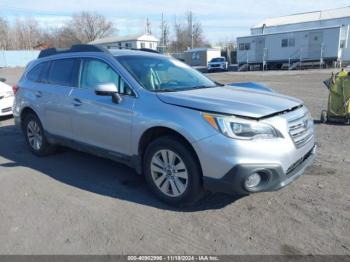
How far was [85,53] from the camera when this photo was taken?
15.8ft

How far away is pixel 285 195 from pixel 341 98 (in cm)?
453

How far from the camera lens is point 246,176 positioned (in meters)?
3.29

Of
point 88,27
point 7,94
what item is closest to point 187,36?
point 88,27

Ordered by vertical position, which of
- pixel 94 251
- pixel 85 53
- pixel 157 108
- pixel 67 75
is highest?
pixel 85 53

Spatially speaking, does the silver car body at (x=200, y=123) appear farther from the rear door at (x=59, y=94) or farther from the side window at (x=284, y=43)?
the side window at (x=284, y=43)

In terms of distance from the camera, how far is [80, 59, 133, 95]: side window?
4211 millimetres

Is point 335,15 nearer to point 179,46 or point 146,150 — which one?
point 179,46

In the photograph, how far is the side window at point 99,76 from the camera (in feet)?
13.8

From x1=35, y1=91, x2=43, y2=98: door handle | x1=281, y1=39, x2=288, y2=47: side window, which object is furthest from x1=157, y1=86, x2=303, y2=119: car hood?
x1=281, y1=39, x2=288, y2=47: side window

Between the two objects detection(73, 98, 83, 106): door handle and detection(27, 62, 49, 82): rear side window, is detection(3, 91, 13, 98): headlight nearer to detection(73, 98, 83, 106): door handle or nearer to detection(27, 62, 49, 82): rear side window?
detection(27, 62, 49, 82): rear side window

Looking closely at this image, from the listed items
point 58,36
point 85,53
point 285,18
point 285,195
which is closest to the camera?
point 285,195

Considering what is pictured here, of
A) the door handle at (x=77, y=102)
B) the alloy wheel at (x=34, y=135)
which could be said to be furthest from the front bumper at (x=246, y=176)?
the alloy wheel at (x=34, y=135)

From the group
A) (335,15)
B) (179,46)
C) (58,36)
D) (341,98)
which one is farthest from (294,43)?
(58,36)

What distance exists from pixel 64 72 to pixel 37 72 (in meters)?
0.98
